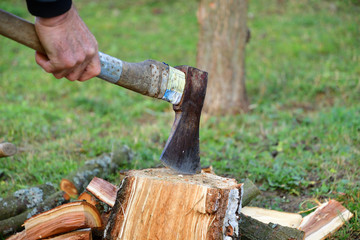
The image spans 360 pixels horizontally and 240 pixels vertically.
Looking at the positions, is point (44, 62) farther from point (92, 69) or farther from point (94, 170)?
point (94, 170)

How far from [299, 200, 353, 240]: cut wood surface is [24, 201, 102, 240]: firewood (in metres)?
1.56

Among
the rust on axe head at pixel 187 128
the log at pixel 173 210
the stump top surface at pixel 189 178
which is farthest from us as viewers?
the rust on axe head at pixel 187 128

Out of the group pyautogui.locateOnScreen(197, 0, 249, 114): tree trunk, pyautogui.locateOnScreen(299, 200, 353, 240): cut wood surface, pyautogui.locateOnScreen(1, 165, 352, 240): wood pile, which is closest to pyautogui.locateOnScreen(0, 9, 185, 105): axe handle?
pyautogui.locateOnScreen(1, 165, 352, 240): wood pile

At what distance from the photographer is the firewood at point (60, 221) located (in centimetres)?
237

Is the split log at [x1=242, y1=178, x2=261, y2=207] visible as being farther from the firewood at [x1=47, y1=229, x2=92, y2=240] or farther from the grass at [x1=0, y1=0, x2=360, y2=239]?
the firewood at [x1=47, y1=229, x2=92, y2=240]

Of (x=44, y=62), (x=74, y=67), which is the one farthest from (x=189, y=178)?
(x=44, y=62)

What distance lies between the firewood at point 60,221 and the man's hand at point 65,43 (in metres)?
0.87

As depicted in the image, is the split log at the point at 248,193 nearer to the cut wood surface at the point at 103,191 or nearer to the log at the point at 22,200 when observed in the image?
the cut wood surface at the point at 103,191

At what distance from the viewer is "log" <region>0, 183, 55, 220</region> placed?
2.85 meters

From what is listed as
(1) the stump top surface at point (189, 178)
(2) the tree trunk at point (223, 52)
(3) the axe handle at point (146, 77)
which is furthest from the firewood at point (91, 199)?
(2) the tree trunk at point (223, 52)

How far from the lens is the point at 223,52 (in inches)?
220

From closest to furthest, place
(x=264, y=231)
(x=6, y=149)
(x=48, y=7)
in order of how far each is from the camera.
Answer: (x=48, y=7) < (x=264, y=231) < (x=6, y=149)

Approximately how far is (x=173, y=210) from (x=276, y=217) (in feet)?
3.18

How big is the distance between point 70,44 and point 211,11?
3.86 metres
